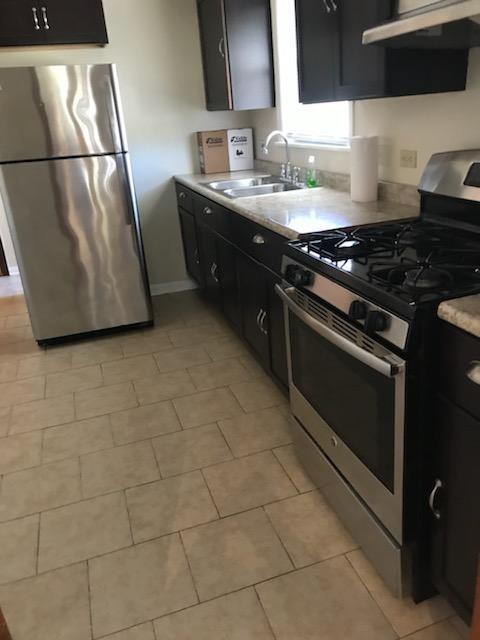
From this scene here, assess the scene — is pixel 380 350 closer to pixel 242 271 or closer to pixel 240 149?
pixel 242 271

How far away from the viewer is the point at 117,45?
3688 mm

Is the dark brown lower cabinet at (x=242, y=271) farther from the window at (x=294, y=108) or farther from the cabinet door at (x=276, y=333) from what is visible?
the window at (x=294, y=108)

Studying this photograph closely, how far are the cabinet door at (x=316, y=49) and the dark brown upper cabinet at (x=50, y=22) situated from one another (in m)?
1.75

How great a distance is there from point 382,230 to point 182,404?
1.36 metres

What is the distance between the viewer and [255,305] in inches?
105

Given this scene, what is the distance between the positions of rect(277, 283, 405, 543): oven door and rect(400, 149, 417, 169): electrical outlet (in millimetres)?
854

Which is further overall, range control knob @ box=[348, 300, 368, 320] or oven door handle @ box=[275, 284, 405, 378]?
range control knob @ box=[348, 300, 368, 320]

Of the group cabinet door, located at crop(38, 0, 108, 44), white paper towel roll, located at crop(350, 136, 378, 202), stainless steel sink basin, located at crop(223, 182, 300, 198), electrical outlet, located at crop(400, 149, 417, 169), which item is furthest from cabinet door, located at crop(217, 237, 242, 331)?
cabinet door, located at crop(38, 0, 108, 44)

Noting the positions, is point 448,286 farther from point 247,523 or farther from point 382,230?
point 247,523

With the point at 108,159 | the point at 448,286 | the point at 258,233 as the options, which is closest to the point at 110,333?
the point at 108,159

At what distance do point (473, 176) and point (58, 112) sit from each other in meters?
2.37

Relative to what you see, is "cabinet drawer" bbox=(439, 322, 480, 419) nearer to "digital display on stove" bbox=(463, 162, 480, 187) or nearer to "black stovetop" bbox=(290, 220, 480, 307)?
"black stovetop" bbox=(290, 220, 480, 307)

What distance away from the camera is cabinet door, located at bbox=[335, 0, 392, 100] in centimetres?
185

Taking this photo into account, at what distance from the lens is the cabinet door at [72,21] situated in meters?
3.33
